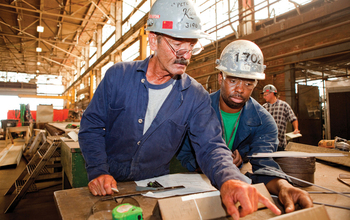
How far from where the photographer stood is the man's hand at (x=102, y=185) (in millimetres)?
1153

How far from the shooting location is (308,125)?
5949mm

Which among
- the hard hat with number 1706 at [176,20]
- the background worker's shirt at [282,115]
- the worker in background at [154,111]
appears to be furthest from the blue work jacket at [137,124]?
the background worker's shirt at [282,115]

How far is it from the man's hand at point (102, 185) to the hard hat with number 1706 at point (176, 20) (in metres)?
0.93

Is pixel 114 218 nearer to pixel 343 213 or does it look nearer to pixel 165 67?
pixel 165 67

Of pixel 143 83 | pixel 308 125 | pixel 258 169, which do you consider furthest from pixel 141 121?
pixel 308 125

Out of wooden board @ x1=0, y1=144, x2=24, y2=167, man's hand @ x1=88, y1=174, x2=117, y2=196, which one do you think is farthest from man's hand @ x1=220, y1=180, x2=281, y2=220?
wooden board @ x1=0, y1=144, x2=24, y2=167

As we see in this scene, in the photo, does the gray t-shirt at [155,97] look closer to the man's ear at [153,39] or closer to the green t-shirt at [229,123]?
the man's ear at [153,39]

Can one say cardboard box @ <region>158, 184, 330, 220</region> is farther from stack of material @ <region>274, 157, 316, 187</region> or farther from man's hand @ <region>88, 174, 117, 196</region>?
stack of material @ <region>274, 157, 316, 187</region>

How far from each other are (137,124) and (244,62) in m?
1.00

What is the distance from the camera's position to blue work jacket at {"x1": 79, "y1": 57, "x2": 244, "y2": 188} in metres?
1.37

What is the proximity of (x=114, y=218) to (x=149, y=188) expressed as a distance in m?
0.48

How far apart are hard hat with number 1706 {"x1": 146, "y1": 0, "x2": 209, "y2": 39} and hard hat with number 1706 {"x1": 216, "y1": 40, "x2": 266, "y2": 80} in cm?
46

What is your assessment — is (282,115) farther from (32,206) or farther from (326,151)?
(32,206)

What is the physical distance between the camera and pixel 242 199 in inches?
35.5
